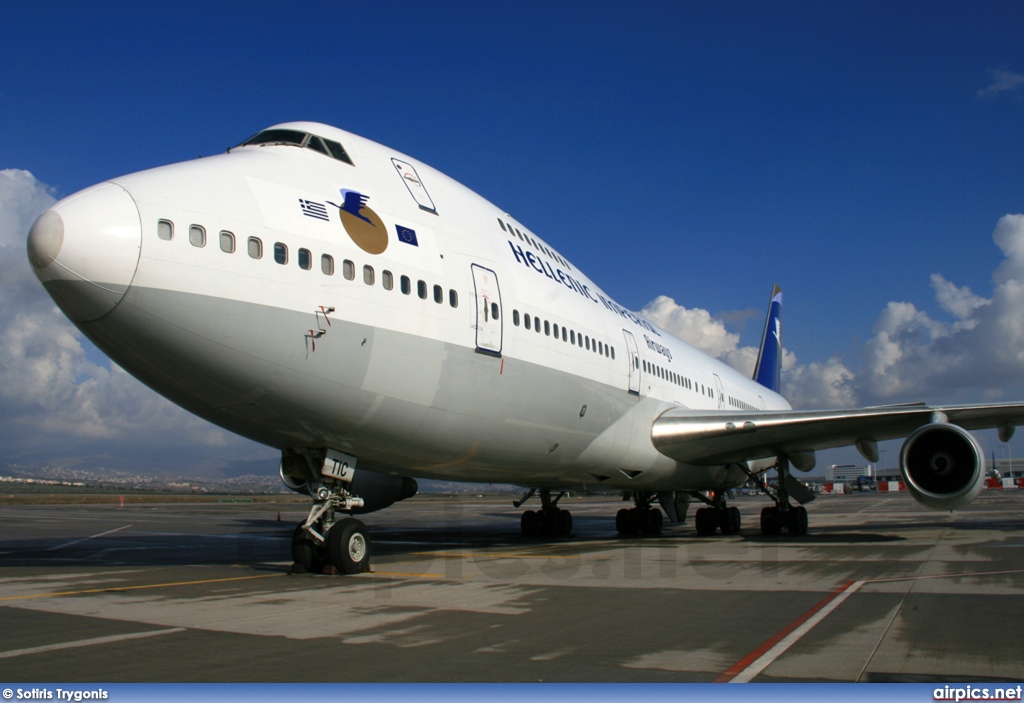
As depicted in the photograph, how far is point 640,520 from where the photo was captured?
60.3ft

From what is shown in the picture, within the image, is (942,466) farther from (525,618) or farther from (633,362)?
(525,618)

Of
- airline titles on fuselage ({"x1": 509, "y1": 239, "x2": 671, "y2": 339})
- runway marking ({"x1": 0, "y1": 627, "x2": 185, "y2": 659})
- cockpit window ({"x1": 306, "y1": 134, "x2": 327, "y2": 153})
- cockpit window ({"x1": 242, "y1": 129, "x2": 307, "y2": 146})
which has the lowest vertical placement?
runway marking ({"x1": 0, "y1": 627, "x2": 185, "y2": 659})

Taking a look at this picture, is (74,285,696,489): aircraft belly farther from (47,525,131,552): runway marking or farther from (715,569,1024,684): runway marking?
(47,525,131,552): runway marking

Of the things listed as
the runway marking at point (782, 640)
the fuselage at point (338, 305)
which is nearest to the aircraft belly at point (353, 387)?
the fuselage at point (338, 305)

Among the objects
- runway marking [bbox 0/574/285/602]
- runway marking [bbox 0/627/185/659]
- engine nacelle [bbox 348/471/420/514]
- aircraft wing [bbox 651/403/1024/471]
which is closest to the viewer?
runway marking [bbox 0/627/185/659]

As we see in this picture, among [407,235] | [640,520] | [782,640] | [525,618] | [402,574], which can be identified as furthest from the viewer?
[640,520]

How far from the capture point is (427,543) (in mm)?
14891

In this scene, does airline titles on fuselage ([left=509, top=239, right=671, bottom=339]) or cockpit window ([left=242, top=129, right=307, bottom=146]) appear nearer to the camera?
cockpit window ([left=242, top=129, right=307, bottom=146])

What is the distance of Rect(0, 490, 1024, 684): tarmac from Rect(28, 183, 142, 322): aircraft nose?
2.72m

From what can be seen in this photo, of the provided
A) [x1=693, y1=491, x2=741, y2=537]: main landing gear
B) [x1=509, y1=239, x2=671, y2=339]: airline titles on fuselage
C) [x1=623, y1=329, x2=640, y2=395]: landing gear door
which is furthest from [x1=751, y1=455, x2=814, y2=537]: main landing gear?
[x1=623, y1=329, x2=640, y2=395]: landing gear door

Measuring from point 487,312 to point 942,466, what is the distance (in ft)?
26.9

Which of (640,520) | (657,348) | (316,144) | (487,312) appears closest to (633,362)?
(657,348)

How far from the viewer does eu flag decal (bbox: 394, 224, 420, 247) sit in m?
8.77

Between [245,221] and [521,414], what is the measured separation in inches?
178
